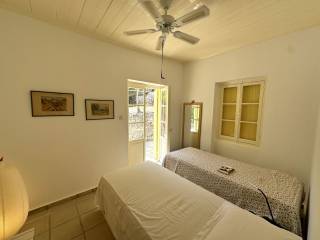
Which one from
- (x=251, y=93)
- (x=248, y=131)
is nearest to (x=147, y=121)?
(x=248, y=131)

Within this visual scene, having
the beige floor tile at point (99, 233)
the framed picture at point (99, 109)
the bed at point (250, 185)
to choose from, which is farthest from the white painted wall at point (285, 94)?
the beige floor tile at point (99, 233)

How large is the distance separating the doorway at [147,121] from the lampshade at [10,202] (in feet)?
6.78

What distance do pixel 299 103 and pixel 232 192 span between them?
1.58 metres

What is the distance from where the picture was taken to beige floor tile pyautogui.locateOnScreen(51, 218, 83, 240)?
1.66 meters

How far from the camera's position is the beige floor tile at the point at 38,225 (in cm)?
174

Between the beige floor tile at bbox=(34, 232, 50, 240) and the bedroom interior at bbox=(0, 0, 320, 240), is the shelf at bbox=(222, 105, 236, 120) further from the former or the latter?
the beige floor tile at bbox=(34, 232, 50, 240)

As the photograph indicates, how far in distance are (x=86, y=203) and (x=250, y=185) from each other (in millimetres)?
2372

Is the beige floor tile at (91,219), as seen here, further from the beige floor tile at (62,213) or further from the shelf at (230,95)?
the shelf at (230,95)

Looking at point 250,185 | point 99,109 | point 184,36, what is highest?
point 184,36

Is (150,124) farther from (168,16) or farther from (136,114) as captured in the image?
(168,16)

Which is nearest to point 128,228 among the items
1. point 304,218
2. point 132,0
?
point 304,218

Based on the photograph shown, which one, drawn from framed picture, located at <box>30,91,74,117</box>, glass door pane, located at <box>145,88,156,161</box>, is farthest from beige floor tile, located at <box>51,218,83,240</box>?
glass door pane, located at <box>145,88,156,161</box>

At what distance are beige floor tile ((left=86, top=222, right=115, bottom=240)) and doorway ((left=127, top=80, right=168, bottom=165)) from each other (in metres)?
1.51

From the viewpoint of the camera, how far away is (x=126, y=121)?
2836 mm
